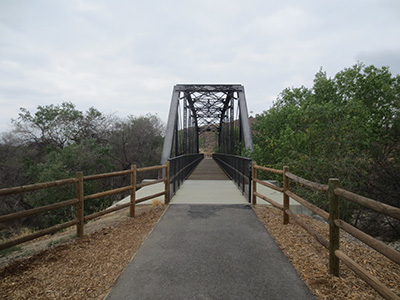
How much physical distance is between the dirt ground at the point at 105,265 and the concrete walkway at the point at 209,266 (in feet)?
0.54

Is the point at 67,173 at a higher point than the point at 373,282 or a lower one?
lower

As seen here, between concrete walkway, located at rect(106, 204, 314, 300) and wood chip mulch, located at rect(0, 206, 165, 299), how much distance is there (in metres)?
0.19

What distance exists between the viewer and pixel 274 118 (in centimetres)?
1492

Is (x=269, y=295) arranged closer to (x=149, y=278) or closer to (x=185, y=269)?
(x=185, y=269)

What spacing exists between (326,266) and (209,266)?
1378mm

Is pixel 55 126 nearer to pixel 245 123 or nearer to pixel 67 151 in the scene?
pixel 67 151

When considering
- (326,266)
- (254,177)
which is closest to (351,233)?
(326,266)

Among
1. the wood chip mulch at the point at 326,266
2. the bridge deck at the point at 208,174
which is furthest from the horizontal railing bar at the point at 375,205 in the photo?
the bridge deck at the point at 208,174

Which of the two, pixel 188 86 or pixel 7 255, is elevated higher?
pixel 188 86

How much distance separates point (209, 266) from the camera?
9.73 ft

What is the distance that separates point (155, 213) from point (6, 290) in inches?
119

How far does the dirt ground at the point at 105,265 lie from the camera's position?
248 centimetres

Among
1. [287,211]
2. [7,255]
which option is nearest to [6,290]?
[7,255]

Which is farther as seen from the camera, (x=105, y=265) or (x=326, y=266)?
(x=105, y=265)
